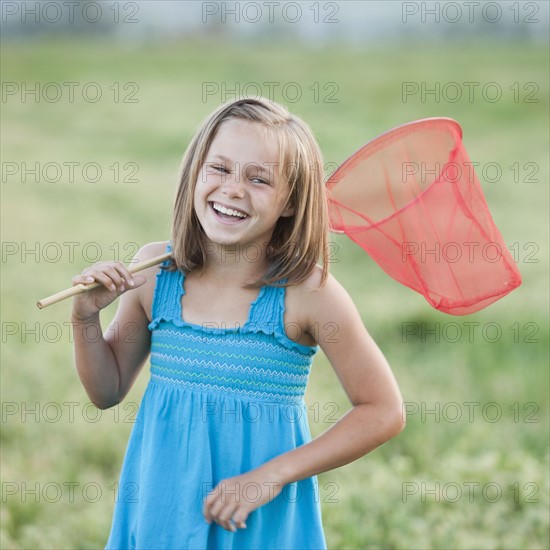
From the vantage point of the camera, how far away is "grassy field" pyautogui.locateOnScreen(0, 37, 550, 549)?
132 inches

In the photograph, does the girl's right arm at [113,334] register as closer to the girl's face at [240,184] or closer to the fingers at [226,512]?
the girl's face at [240,184]

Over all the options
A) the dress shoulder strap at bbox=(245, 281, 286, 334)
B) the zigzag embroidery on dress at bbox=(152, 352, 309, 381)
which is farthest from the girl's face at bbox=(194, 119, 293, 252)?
the zigzag embroidery on dress at bbox=(152, 352, 309, 381)

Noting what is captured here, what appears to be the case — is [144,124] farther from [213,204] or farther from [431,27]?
[213,204]

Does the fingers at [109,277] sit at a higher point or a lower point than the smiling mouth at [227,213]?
lower

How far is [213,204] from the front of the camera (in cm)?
191

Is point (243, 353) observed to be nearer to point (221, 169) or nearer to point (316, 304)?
point (316, 304)

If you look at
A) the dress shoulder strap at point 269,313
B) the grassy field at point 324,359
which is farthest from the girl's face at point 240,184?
the grassy field at point 324,359

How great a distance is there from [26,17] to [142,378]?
16.5 m

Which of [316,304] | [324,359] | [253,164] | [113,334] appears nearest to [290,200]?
[253,164]

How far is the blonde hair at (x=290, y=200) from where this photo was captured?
1.91 m

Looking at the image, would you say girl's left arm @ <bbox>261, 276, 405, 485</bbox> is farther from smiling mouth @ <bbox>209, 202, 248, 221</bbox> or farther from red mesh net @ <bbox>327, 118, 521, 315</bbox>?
red mesh net @ <bbox>327, 118, 521, 315</bbox>

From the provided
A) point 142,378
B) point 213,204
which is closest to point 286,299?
point 213,204

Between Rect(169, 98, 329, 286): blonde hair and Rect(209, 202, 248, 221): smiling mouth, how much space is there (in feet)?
0.34

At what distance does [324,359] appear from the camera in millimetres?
5145
